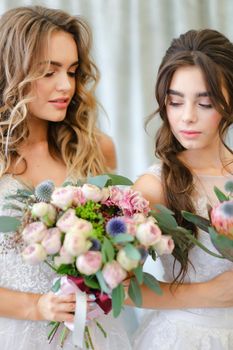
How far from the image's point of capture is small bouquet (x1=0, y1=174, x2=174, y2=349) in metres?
0.95

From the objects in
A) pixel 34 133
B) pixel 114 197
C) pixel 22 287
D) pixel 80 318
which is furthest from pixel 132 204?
pixel 34 133

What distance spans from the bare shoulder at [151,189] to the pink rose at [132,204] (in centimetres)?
23

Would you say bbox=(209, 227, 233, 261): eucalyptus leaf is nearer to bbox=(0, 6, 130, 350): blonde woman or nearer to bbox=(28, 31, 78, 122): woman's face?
bbox=(0, 6, 130, 350): blonde woman

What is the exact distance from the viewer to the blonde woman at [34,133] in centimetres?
128

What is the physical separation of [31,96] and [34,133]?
0.58 feet

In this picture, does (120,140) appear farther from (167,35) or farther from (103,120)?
(167,35)

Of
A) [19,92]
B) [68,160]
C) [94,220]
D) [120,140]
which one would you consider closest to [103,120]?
[120,140]

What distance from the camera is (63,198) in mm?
1013

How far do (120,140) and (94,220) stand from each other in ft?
3.89

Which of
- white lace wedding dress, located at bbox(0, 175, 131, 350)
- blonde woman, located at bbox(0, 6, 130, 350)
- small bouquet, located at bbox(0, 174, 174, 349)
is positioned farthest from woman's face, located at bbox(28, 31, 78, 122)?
small bouquet, located at bbox(0, 174, 174, 349)

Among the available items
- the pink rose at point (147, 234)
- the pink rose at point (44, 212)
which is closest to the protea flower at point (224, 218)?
the pink rose at point (147, 234)

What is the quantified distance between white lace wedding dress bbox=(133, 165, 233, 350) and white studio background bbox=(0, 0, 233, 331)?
2.44ft

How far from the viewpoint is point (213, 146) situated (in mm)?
1424

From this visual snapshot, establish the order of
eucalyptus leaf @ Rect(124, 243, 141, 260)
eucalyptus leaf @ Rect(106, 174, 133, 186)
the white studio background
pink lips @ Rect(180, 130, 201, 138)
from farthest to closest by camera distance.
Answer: the white studio background → pink lips @ Rect(180, 130, 201, 138) → eucalyptus leaf @ Rect(106, 174, 133, 186) → eucalyptus leaf @ Rect(124, 243, 141, 260)
